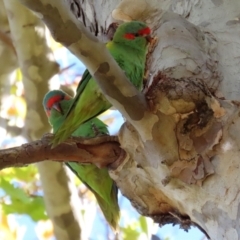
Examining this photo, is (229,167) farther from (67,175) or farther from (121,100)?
(67,175)

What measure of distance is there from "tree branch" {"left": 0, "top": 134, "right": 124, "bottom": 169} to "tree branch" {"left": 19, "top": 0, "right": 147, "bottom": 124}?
0.21m

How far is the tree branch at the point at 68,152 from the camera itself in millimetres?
1155

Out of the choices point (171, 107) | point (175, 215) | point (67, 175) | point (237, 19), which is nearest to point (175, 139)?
point (171, 107)

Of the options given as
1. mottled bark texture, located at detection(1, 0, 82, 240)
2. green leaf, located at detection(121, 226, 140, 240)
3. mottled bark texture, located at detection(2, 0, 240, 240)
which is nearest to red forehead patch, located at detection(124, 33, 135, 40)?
mottled bark texture, located at detection(2, 0, 240, 240)

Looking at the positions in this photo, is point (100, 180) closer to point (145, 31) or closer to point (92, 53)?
point (145, 31)

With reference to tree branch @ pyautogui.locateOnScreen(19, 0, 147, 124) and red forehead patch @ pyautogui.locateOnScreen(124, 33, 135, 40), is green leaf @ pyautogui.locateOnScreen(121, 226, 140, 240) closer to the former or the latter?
red forehead patch @ pyautogui.locateOnScreen(124, 33, 135, 40)

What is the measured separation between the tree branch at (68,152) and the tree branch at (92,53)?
207 mm

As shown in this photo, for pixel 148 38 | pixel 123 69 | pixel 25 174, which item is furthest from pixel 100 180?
pixel 25 174

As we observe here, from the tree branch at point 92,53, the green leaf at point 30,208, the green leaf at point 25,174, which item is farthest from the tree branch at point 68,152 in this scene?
the green leaf at point 25,174

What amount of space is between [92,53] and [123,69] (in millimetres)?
599

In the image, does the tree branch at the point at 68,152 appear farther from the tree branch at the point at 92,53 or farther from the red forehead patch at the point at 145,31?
the red forehead patch at the point at 145,31

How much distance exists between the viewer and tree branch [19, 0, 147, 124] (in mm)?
780

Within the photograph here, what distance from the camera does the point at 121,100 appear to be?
101 centimetres

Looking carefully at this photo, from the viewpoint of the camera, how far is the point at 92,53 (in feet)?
2.92
